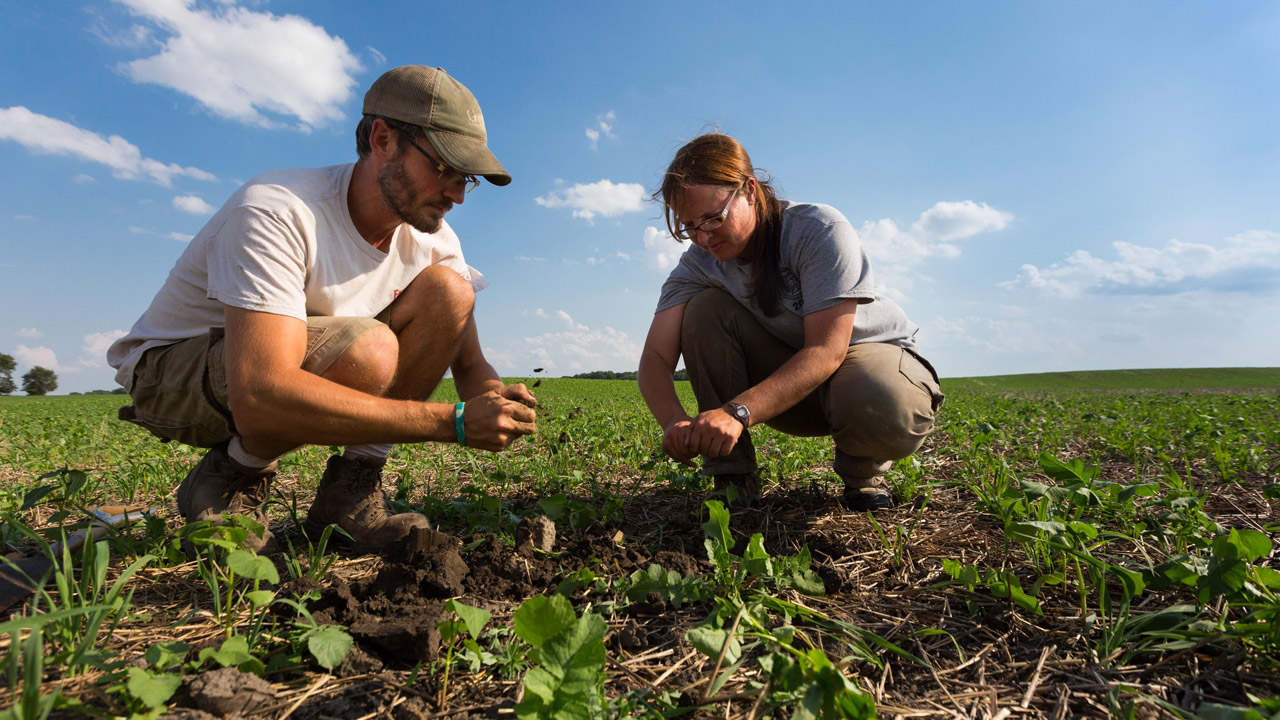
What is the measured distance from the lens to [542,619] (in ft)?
3.95

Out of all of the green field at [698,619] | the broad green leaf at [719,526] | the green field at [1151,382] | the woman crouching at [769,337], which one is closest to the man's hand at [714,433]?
the woman crouching at [769,337]

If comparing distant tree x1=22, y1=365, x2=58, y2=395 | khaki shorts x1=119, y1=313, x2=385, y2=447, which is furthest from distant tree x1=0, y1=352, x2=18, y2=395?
khaki shorts x1=119, y1=313, x2=385, y2=447

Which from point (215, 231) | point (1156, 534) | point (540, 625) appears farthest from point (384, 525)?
point (1156, 534)

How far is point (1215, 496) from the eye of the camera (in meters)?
3.14

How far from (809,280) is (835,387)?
467mm

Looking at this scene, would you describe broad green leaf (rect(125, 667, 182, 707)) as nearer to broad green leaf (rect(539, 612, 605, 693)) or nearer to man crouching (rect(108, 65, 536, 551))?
broad green leaf (rect(539, 612, 605, 693))

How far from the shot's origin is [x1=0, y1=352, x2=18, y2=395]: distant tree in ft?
218

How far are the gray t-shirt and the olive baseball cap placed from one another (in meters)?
1.08

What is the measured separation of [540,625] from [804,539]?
57.9 inches

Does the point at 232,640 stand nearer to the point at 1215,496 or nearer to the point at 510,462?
the point at 510,462

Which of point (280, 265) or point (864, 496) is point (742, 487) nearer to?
point (864, 496)

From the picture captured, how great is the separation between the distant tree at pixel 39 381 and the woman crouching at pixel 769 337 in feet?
314

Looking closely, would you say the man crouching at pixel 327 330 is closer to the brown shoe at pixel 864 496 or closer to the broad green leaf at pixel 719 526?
the broad green leaf at pixel 719 526

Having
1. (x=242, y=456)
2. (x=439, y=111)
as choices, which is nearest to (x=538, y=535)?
(x=242, y=456)
